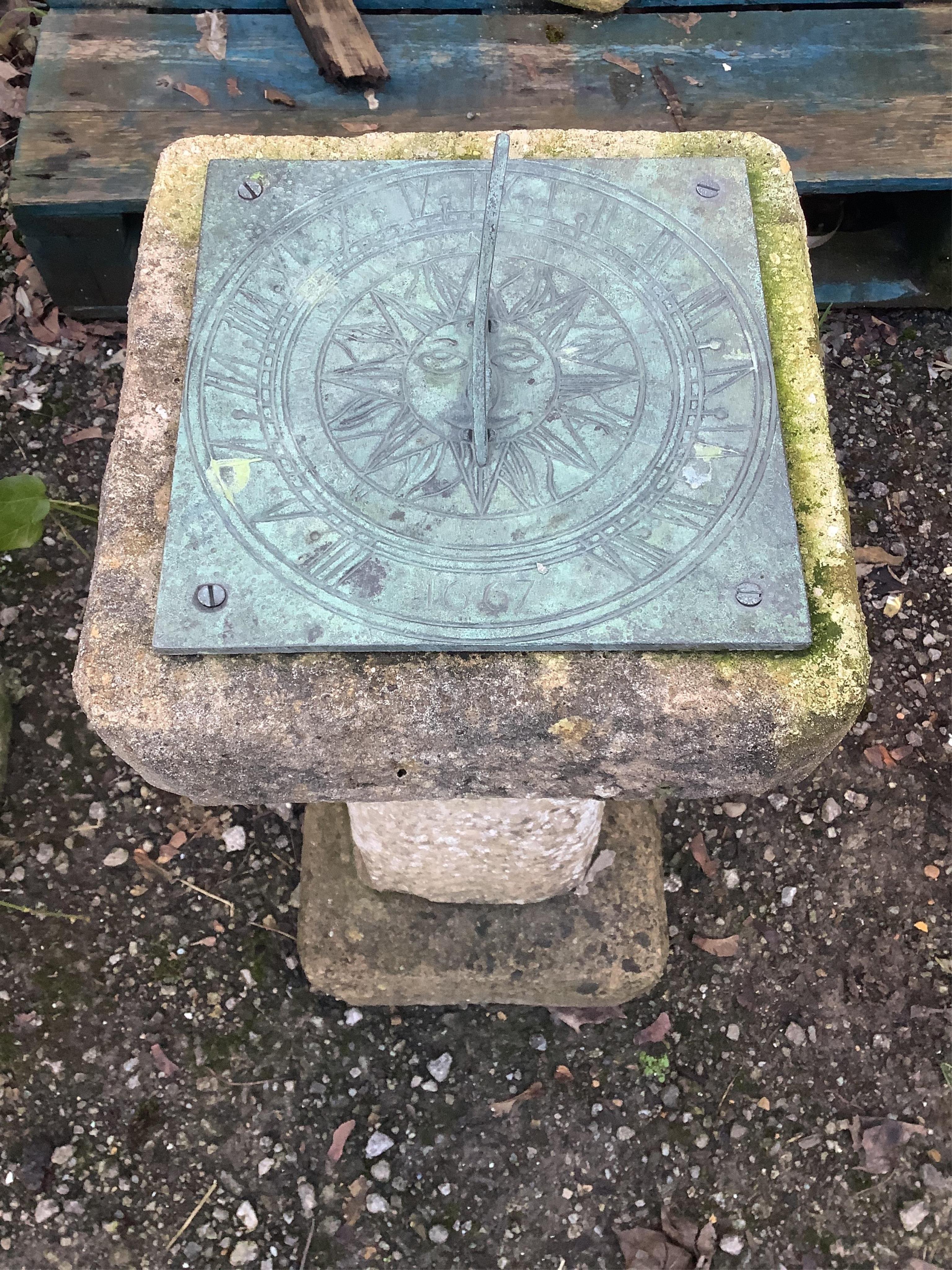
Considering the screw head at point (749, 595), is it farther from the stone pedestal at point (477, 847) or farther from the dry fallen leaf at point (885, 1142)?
the dry fallen leaf at point (885, 1142)

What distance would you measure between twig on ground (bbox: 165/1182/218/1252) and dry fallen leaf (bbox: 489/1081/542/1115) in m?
0.69

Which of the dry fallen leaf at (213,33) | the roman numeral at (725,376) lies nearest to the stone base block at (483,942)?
the roman numeral at (725,376)

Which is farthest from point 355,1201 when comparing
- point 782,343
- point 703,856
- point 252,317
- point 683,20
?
point 683,20

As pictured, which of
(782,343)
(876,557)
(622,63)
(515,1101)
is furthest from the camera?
(876,557)

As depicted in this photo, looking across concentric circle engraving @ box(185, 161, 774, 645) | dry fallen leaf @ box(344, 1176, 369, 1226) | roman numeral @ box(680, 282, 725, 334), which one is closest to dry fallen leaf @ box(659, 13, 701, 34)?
concentric circle engraving @ box(185, 161, 774, 645)

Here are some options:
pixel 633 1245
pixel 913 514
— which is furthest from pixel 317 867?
pixel 913 514

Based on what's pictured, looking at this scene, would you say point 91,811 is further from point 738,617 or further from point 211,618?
point 738,617

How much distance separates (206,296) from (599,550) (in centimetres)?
83

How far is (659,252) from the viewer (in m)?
1.79

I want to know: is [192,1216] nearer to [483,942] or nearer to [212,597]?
[483,942]

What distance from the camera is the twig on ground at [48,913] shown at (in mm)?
2639

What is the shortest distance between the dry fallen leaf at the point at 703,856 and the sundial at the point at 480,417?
54.0 inches

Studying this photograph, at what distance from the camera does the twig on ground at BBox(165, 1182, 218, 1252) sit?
2357 mm

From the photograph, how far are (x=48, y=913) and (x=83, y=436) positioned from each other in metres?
1.48
